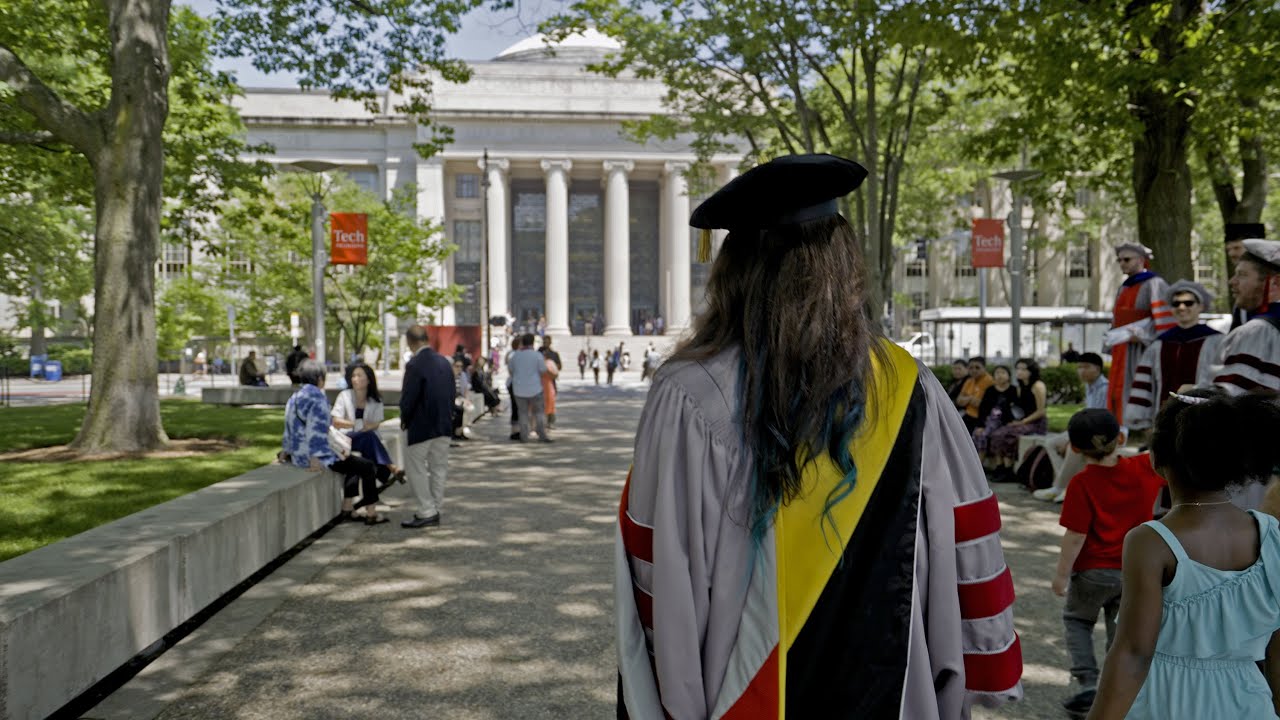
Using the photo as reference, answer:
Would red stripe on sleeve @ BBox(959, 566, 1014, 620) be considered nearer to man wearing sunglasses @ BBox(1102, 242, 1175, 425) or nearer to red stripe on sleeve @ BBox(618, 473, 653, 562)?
red stripe on sleeve @ BBox(618, 473, 653, 562)

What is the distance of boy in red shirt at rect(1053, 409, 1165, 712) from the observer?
13.4 ft

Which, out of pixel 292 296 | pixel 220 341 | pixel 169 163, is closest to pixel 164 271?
pixel 220 341

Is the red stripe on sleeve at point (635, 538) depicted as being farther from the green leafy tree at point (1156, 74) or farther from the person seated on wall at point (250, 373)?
the person seated on wall at point (250, 373)

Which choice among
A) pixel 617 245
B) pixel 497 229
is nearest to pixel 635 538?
pixel 497 229

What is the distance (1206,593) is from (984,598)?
912 mm

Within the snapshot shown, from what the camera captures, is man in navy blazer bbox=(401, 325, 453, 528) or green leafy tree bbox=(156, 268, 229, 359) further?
green leafy tree bbox=(156, 268, 229, 359)

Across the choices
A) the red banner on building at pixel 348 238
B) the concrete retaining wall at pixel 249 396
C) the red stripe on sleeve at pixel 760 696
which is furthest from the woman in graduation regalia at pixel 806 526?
the concrete retaining wall at pixel 249 396

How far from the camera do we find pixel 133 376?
36.7 ft

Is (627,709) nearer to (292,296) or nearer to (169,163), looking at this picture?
(169,163)

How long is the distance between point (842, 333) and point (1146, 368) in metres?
5.74

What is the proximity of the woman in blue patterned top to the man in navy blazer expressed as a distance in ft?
1.39

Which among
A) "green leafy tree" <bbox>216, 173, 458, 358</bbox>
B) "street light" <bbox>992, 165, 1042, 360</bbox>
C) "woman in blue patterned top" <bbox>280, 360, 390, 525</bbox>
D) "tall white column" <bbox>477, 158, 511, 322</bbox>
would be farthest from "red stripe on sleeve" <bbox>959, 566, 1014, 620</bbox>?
"tall white column" <bbox>477, 158, 511, 322</bbox>

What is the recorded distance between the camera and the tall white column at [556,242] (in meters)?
68.9

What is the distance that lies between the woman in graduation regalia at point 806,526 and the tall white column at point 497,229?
65623 millimetres
